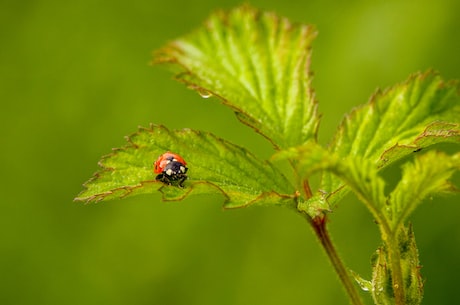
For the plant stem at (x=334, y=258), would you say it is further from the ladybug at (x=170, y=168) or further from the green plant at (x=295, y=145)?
the ladybug at (x=170, y=168)

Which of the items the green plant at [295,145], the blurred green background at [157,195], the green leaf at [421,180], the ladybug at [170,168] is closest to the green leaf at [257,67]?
the green plant at [295,145]

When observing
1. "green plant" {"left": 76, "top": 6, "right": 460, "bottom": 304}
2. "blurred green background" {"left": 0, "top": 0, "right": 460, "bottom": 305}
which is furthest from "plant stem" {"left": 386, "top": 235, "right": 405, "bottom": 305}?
"blurred green background" {"left": 0, "top": 0, "right": 460, "bottom": 305}

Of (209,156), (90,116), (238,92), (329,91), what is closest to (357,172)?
(209,156)

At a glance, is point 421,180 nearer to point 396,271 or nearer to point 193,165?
point 396,271

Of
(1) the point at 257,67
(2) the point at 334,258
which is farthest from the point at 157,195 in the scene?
(2) the point at 334,258

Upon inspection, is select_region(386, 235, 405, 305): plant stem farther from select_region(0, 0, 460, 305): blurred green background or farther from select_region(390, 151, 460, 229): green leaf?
select_region(0, 0, 460, 305): blurred green background
